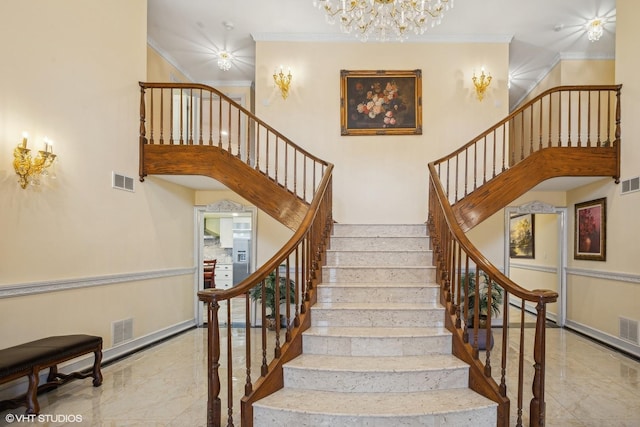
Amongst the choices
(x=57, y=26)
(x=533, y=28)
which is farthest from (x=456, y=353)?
(x=533, y=28)

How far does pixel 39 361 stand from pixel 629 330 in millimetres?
6430

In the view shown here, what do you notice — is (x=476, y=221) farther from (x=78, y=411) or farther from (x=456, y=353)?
(x=78, y=411)

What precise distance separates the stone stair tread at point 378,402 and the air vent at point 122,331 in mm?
2766

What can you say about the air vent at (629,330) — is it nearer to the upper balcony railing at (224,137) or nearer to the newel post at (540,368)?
the newel post at (540,368)

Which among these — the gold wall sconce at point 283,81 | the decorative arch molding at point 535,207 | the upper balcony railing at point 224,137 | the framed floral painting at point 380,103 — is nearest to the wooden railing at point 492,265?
the decorative arch molding at point 535,207

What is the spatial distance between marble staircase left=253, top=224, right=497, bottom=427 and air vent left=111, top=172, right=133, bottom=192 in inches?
107

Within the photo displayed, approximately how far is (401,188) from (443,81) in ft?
6.62

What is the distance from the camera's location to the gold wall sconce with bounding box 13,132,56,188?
10.4 ft

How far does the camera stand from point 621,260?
4.79m

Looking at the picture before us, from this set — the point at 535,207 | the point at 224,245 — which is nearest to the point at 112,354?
the point at 224,245

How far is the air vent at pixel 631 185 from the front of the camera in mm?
4477

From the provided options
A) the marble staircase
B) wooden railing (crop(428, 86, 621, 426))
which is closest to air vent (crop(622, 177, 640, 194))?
wooden railing (crop(428, 86, 621, 426))

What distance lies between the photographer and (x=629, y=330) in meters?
4.53

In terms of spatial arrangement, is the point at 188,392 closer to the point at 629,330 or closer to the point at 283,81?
the point at 283,81
